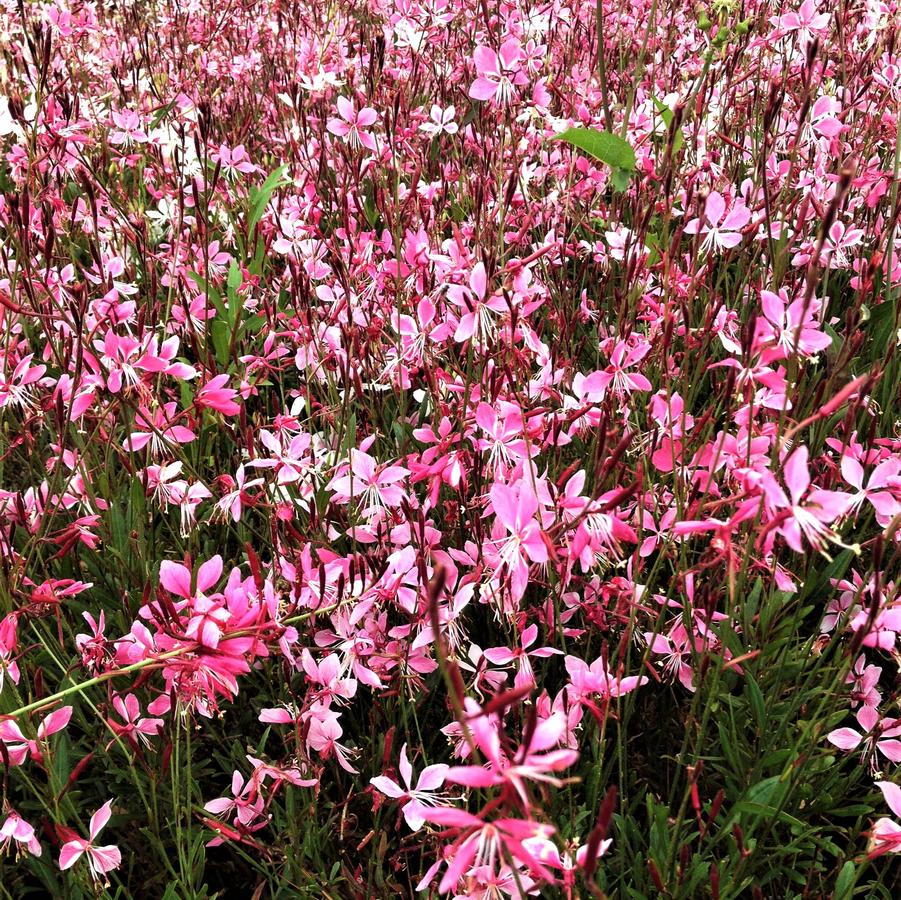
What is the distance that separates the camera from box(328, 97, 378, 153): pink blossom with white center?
2.12m

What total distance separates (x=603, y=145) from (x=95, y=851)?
157 cm

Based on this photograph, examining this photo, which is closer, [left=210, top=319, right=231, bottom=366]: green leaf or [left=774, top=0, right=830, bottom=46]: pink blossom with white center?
[left=210, top=319, right=231, bottom=366]: green leaf

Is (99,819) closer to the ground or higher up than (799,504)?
closer to the ground

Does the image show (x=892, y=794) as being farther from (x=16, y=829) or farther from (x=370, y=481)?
(x=16, y=829)

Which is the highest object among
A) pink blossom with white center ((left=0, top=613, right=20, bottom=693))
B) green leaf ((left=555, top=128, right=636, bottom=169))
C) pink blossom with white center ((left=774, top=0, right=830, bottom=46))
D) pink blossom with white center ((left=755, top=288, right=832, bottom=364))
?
pink blossom with white center ((left=774, top=0, right=830, bottom=46))

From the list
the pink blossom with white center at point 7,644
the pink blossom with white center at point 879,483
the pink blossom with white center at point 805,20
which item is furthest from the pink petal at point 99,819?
the pink blossom with white center at point 805,20

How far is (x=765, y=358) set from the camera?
3.78ft

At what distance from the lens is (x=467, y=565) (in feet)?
5.32

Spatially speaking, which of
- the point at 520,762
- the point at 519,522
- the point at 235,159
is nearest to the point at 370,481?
the point at 519,522

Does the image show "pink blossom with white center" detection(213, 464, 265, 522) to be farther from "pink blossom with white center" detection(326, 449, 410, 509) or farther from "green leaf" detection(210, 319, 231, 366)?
"green leaf" detection(210, 319, 231, 366)

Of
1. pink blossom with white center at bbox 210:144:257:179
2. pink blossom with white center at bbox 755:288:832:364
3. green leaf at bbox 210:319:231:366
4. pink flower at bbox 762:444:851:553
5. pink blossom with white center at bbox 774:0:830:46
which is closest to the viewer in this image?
pink flower at bbox 762:444:851:553

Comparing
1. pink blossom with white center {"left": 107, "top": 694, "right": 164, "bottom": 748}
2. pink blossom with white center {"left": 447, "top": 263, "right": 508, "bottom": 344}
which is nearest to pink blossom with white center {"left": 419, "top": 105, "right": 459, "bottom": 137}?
pink blossom with white center {"left": 447, "top": 263, "right": 508, "bottom": 344}

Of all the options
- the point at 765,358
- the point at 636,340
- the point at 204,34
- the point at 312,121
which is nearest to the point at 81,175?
the point at 636,340

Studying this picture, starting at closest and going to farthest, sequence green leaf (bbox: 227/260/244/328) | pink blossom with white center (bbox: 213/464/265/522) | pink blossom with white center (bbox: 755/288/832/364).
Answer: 1. pink blossom with white center (bbox: 755/288/832/364)
2. pink blossom with white center (bbox: 213/464/265/522)
3. green leaf (bbox: 227/260/244/328)
